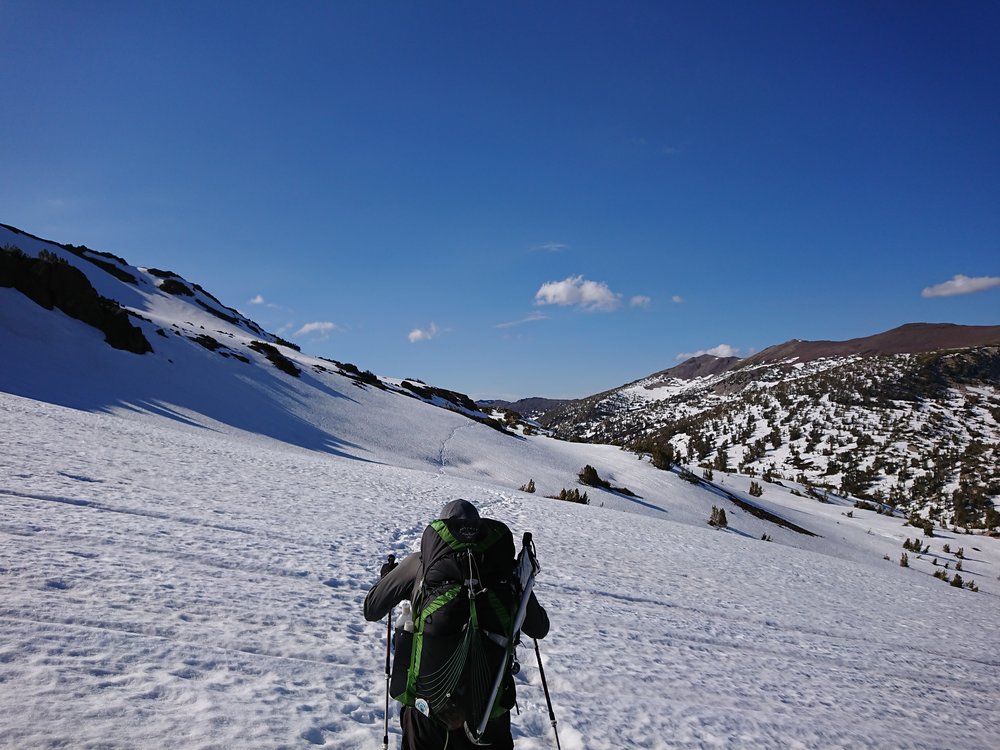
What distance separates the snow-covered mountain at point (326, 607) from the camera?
3264 mm

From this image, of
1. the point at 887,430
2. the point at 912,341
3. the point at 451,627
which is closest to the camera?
the point at 451,627

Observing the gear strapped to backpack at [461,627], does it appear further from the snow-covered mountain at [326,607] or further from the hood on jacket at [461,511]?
the snow-covered mountain at [326,607]

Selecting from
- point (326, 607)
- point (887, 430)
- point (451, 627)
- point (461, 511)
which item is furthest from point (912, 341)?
point (451, 627)

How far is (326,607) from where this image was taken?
16.3ft

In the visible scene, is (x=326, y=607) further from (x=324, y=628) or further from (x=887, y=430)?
(x=887, y=430)

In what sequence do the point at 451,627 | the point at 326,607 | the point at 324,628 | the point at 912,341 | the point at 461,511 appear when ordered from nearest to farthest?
the point at 451,627
the point at 461,511
the point at 324,628
the point at 326,607
the point at 912,341

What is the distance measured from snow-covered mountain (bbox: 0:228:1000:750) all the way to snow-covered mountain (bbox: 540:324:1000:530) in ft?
46.2

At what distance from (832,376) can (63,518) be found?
59.6 metres

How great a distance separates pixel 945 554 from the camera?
18.0m

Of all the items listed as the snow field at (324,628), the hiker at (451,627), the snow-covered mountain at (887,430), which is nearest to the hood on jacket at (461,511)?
the hiker at (451,627)

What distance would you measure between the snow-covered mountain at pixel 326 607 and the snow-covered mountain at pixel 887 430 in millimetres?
14082

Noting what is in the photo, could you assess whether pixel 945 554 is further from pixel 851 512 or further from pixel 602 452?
pixel 602 452

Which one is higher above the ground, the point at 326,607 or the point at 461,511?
the point at 461,511

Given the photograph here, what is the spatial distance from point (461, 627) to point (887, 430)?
46793 millimetres
